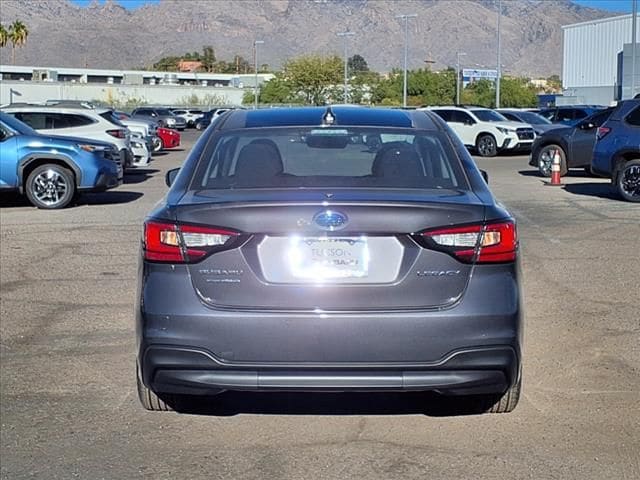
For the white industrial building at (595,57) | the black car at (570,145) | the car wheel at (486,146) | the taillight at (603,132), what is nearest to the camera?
the taillight at (603,132)

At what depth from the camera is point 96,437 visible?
541 cm

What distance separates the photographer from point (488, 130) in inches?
1201

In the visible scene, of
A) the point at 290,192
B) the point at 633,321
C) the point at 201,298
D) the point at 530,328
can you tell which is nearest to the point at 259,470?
the point at 201,298

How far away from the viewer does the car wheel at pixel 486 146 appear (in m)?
30.5

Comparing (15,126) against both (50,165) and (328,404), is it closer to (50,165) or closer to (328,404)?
(50,165)

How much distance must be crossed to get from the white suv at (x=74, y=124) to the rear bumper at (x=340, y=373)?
1665cm

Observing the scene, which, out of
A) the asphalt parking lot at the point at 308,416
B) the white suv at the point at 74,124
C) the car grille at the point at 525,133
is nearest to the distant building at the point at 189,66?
the car grille at the point at 525,133

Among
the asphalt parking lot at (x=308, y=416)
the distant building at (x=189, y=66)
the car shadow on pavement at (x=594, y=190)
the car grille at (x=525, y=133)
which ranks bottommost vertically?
the asphalt parking lot at (x=308, y=416)

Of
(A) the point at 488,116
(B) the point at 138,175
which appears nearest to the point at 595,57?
(A) the point at 488,116

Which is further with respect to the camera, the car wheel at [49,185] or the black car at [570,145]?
the black car at [570,145]

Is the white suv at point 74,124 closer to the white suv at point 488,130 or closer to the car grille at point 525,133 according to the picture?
the white suv at point 488,130

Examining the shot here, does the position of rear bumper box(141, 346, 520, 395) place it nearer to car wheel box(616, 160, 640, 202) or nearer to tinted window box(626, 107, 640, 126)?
car wheel box(616, 160, 640, 202)

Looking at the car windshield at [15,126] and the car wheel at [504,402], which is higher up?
the car windshield at [15,126]

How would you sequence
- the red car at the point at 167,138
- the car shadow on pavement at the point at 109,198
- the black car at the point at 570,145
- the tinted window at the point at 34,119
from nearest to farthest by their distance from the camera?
the car shadow on pavement at the point at 109,198, the tinted window at the point at 34,119, the black car at the point at 570,145, the red car at the point at 167,138
